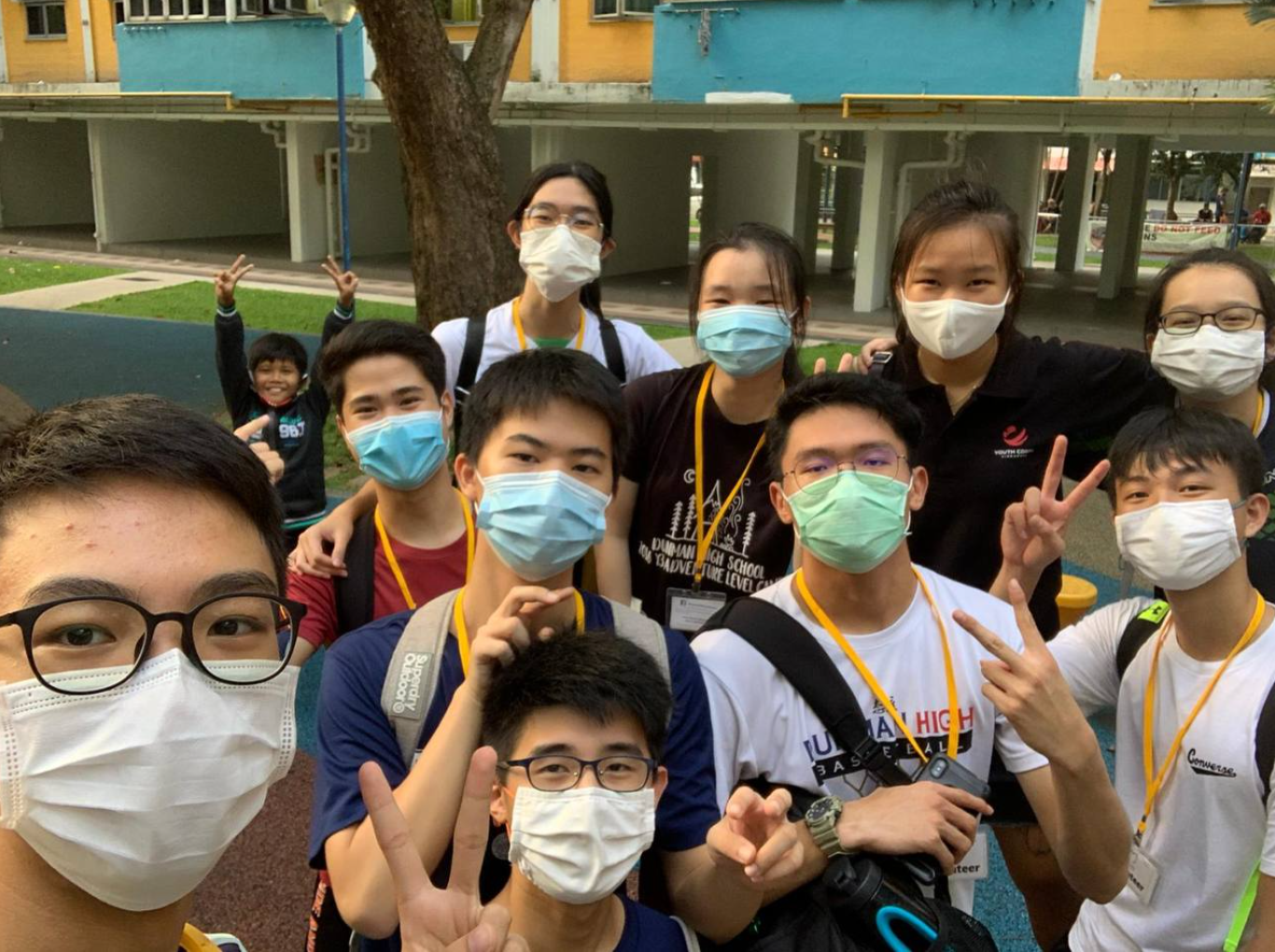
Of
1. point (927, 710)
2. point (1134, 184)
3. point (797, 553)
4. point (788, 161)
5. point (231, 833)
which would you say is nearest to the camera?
point (231, 833)

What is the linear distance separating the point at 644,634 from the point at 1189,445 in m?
1.33

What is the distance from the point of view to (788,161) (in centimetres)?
2034

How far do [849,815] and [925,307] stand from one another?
1378 millimetres

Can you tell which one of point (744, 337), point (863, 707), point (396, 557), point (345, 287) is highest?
point (744, 337)

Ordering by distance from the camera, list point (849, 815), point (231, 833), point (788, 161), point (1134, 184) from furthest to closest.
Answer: point (788, 161) → point (1134, 184) → point (849, 815) → point (231, 833)

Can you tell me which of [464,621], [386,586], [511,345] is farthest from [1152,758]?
[511,345]

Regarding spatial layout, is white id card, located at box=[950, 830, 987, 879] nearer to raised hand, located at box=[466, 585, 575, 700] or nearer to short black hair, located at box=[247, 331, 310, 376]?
raised hand, located at box=[466, 585, 575, 700]

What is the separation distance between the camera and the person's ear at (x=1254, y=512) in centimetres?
234

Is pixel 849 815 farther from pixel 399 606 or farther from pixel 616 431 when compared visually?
pixel 399 606

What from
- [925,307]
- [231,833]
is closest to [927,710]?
[925,307]

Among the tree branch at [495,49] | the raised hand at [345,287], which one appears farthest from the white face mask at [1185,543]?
the tree branch at [495,49]

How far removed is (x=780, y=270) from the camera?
2.88 metres

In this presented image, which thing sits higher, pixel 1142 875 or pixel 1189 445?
pixel 1189 445

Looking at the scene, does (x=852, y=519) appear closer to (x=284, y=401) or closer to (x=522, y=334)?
(x=522, y=334)
